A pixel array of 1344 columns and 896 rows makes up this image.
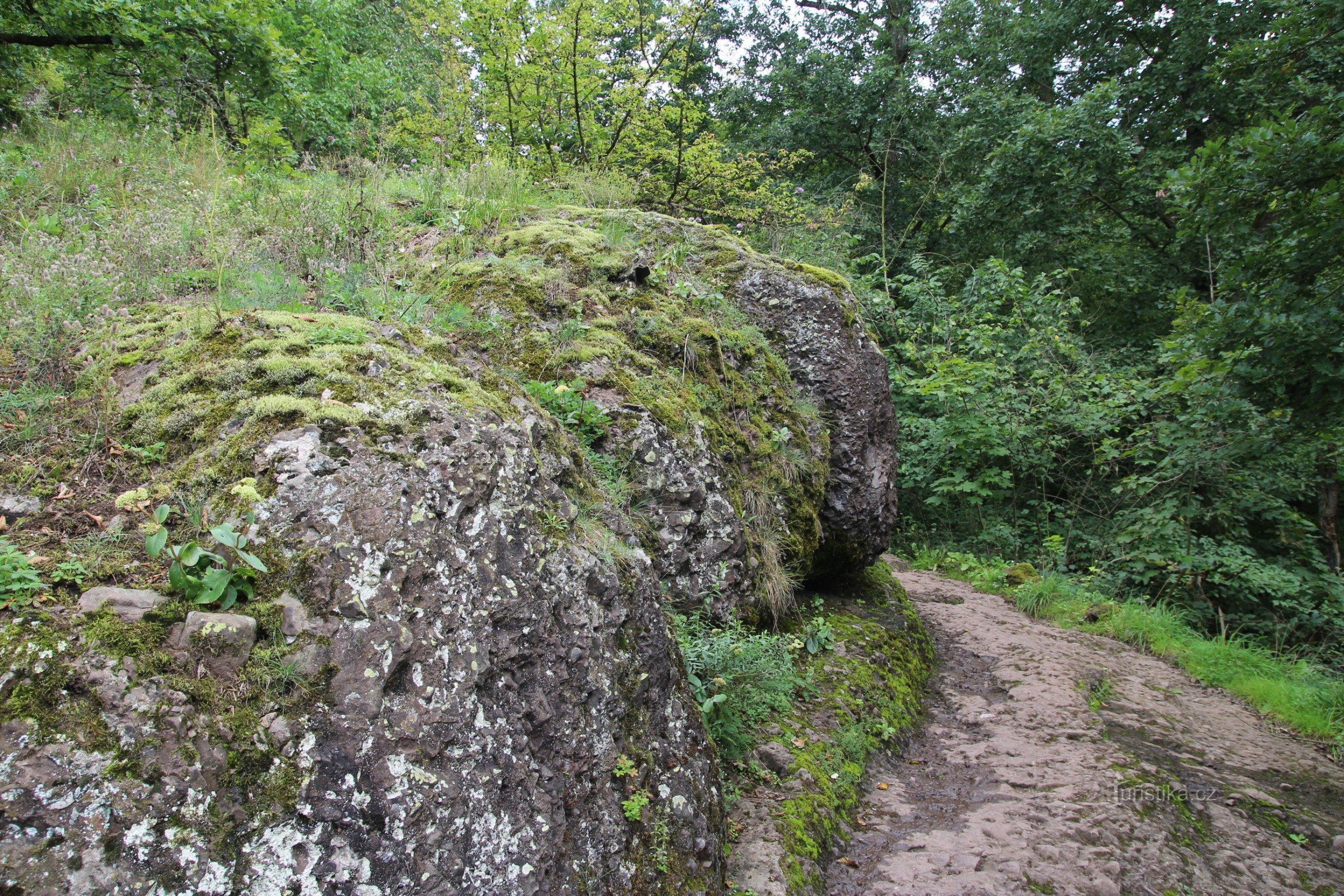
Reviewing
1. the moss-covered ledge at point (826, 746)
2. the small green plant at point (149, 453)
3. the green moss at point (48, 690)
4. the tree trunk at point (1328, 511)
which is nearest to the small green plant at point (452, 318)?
the small green plant at point (149, 453)

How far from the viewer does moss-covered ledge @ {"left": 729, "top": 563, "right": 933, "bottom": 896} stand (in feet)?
9.88

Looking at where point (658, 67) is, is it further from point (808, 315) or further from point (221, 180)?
point (221, 180)

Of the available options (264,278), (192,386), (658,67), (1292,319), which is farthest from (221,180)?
(1292,319)

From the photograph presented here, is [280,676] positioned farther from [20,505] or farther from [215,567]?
[20,505]

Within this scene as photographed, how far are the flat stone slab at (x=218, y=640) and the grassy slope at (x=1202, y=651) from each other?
767 centimetres

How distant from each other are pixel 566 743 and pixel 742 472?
2.89m

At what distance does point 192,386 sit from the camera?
108 inches

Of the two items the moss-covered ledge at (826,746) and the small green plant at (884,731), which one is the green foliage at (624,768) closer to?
the moss-covered ledge at (826,746)

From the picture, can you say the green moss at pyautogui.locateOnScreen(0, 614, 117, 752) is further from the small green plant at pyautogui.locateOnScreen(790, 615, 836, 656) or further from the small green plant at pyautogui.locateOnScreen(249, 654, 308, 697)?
the small green plant at pyautogui.locateOnScreen(790, 615, 836, 656)

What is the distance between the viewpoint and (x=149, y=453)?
2.47m

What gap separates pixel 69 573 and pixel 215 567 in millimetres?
357

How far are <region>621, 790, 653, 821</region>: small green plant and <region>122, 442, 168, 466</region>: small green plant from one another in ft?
6.88

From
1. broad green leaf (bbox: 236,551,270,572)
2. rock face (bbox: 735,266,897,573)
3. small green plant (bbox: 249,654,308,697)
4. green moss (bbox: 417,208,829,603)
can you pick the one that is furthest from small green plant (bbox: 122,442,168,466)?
rock face (bbox: 735,266,897,573)

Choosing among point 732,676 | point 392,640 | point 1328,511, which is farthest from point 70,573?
point 1328,511
